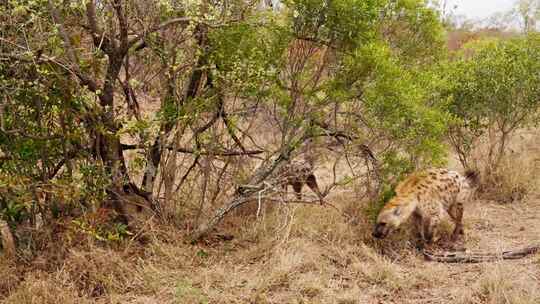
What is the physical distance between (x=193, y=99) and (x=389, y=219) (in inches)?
97.2

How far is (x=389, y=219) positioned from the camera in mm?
6668

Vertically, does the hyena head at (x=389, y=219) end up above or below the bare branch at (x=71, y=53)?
below

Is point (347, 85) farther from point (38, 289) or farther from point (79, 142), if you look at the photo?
point (38, 289)

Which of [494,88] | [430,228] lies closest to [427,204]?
[430,228]

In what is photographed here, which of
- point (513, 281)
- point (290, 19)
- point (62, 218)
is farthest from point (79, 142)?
point (513, 281)

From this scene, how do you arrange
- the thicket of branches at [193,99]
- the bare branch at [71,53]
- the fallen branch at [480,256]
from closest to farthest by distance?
the bare branch at [71,53]
the thicket of branches at [193,99]
the fallen branch at [480,256]

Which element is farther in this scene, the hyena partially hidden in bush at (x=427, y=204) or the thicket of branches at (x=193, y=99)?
the hyena partially hidden in bush at (x=427, y=204)

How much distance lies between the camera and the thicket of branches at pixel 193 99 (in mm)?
5336

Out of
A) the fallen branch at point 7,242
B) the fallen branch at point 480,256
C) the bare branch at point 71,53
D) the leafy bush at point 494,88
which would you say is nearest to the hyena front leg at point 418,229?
the fallen branch at point 480,256

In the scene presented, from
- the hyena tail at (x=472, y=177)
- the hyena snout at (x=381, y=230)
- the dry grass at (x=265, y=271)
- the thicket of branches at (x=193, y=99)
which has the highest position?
the thicket of branches at (x=193, y=99)

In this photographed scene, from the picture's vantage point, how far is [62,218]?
5766 millimetres

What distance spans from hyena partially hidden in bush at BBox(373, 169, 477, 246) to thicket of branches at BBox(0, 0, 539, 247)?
0.25 m

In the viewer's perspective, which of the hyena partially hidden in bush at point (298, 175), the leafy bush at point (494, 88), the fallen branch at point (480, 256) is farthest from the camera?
the leafy bush at point (494, 88)

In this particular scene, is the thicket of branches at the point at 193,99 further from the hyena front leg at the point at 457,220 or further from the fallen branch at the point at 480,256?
the fallen branch at the point at 480,256
